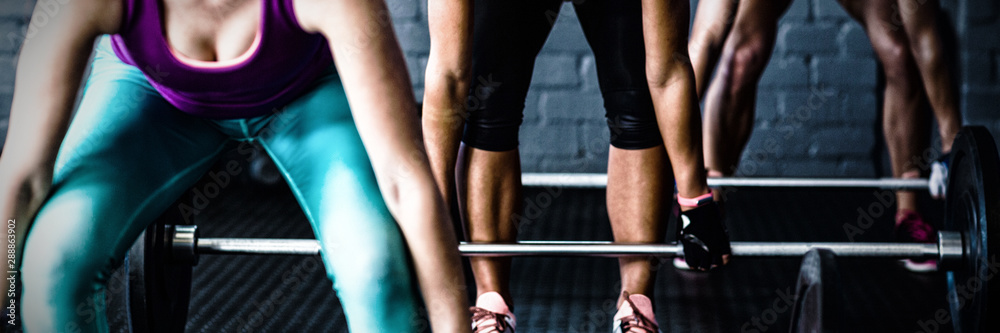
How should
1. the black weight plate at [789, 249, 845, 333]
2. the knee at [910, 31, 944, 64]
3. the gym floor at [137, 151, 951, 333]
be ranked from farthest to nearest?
1. the knee at [910, 31, 944, 64]
2. the gym floor at [137, 151, 951, 333]
3. the black weight plate at [789, 249, 845, 333]

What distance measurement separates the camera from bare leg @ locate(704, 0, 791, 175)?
1842 mm

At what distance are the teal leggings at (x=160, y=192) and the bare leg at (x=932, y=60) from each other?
1.26 m

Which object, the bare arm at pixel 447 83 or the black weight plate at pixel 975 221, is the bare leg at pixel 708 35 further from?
the bare arm at pixel 447 83

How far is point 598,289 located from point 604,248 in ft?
1.76

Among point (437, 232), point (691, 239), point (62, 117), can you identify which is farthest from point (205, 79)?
point (691, 239)

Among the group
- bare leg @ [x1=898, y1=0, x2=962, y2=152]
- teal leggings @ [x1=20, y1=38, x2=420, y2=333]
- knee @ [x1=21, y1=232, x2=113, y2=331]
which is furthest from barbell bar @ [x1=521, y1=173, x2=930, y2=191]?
knee @ [x1=21, y1=232, x2=113, y2=331]

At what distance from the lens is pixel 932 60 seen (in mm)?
1699

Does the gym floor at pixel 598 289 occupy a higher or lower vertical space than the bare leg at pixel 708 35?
lower

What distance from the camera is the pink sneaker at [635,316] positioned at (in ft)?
4.20

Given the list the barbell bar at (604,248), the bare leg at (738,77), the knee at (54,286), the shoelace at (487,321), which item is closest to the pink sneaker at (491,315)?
the shoelace at (487,321)

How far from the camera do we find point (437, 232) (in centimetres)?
82

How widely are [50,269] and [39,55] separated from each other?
201 millimetres

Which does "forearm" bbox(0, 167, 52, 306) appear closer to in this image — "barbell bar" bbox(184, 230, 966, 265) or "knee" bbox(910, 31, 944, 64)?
"barbell bar" bbox(184, 230, 966, 265)

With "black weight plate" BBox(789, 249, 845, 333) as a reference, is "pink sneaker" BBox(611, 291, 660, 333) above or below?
below
